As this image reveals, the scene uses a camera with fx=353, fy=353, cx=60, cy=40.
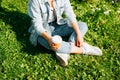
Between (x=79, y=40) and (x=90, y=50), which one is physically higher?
(x=79, y=40)

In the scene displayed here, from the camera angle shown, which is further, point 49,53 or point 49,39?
point 49,53

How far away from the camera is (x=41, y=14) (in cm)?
602

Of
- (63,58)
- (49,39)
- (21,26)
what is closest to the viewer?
(49,39)

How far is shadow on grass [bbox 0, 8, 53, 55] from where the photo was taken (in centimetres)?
618

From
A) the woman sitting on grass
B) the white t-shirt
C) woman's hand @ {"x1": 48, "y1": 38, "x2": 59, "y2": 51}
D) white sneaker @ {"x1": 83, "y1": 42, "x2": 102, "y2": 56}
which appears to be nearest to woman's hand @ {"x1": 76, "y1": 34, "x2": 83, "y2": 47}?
the woman sitting on grass

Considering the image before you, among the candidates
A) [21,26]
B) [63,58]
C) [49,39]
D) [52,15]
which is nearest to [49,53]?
[63,58]

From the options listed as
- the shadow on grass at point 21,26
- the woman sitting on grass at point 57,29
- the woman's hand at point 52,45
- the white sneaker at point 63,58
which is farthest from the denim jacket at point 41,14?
the white sneaker at point 63,58

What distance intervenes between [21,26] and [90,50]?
145 centimetres

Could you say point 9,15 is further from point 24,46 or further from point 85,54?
point 85,54

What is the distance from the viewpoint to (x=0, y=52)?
603cm

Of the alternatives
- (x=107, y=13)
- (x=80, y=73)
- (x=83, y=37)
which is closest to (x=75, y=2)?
(x=107, y=13)

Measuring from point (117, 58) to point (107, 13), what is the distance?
1390 mm

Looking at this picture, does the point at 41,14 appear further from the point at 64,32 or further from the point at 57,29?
the point at 64,32

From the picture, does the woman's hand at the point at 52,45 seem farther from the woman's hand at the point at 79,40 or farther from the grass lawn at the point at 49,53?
the woman's hand at the point at 79,40
